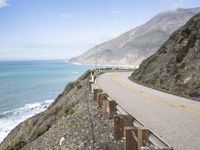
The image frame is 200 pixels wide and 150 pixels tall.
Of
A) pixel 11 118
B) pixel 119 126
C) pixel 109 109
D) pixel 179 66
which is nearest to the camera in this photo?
pixel 119 126

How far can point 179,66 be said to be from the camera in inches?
1173

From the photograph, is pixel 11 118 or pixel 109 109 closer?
pixel 109 109

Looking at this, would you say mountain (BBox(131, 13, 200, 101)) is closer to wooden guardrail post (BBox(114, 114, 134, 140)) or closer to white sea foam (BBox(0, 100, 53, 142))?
wooden guardrail post (BBox(114, 114, 134, 140))

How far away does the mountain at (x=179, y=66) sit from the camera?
25692mm

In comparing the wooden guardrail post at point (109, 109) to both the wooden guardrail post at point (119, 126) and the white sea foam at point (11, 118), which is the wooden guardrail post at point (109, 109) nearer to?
the wooden guardrail post at point (119, 126)

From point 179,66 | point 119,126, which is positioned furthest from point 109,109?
point 179,66

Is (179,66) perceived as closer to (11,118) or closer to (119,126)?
(119,126)

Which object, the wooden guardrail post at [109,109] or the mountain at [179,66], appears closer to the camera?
the wooden guardrail post at [109,109]

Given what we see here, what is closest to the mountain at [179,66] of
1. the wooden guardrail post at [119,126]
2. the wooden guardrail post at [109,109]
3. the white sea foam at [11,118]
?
the wooden guardrail post at [109,109]

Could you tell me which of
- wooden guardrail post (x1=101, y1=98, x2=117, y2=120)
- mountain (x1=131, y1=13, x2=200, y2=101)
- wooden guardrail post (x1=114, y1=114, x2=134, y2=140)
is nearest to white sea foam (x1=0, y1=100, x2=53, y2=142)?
mountain (x1=131, y1=13, x2=200, y2=101)

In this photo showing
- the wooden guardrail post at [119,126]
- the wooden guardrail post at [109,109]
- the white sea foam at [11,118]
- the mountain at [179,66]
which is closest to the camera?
the wooden guardrail post at [119,126]

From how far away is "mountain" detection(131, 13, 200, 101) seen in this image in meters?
25.7

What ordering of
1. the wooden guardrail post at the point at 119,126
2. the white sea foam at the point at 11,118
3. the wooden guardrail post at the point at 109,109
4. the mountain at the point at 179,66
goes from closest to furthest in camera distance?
1. the wooden guardrail post at the point at 119,126
2. the wooden guardrail post at the point at 109,109
3. the mountain at the point at 179,66
4. the white sea foam at the point at 11,118

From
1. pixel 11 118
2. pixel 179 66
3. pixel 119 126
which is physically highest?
pixel 179 66
